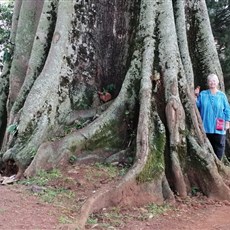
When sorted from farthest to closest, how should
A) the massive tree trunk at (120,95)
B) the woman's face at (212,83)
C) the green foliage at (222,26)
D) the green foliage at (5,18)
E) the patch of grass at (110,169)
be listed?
the green foliage at (5,18) < the green foliage at (222,26) < the woman's face at (212,83) < the massive tree trunk at (120,95) < the patch of grass at (110,169)

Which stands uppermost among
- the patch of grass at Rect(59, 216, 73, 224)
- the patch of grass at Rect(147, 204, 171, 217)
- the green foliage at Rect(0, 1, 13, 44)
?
the green foliage at Rect(0, 1, 13, 44)

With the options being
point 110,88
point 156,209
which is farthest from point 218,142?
point 156,209

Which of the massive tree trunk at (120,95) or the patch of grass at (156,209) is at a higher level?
the massive tree trunk at (120,95)

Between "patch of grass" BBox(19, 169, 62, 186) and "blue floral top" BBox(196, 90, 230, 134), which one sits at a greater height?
"blue floral top" BBox(196, 90, 230, 134)

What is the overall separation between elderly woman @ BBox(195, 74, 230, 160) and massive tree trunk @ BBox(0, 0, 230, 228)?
38 cm

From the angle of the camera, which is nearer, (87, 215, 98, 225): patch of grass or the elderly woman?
(87, 215, 98, 225): patch of grass

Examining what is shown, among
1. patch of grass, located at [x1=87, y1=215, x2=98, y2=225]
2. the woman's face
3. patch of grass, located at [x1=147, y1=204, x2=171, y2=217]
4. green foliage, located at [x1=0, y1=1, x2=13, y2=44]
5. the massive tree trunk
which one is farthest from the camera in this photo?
green foliage, located at [x1=0, y1=1, x2=13, y2=44]

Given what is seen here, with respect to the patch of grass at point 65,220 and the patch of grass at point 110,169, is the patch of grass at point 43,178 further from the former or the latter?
the patch of grass at point 65,220

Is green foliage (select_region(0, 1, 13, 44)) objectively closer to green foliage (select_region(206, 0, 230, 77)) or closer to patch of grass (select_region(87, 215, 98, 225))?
green foliage (select_region(206, 0, 230, 77))

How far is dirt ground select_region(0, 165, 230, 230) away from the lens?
3949mm

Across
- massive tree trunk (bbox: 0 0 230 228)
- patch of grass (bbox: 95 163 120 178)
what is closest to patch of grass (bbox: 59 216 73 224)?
massive tree trunk (bbox: 0 0 230 228)

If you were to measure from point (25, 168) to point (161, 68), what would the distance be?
2.44 metres

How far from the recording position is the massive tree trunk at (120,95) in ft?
18.2

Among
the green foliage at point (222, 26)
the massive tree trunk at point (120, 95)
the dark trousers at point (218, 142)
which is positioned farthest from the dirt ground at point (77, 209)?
the green foliage at point (222, 26)
